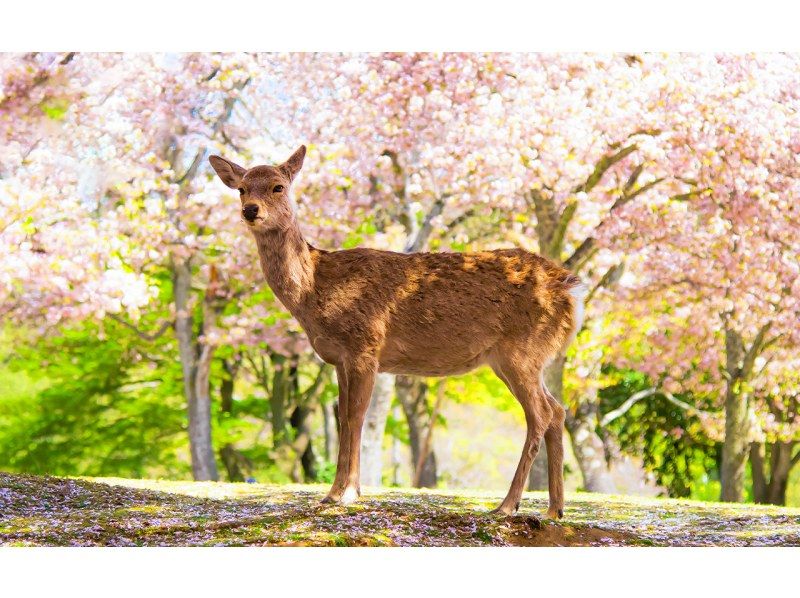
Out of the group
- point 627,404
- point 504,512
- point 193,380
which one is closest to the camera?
point 504,512

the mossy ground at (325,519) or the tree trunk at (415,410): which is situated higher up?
the tree trunk at (415,410)

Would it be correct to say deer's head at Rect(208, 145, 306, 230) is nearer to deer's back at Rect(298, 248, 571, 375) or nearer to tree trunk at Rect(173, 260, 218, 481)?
deer's back at Rect(298, 248, 571, 375)

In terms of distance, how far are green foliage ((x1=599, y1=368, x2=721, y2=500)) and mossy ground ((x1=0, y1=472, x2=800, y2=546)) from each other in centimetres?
650

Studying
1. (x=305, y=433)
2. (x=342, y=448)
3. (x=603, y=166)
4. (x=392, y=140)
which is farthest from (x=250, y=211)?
(x=305, y=433)

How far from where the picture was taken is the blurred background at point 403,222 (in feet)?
31.1

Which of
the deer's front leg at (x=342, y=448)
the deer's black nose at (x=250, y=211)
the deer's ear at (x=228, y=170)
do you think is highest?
the deer's ear at (x=228, y=170)

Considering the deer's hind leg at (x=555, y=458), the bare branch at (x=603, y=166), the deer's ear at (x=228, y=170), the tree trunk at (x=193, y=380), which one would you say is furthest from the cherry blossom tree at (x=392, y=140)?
the deer's hind leg at (x=555, y=458)

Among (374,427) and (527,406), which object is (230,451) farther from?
(527,406)

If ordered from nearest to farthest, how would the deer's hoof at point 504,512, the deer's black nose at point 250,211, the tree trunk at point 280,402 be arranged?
the deer's black nose at point 250,211, the deer's hoof at point 504,512, the tree trunk at point 280,402

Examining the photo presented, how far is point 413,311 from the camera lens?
6.02 metres

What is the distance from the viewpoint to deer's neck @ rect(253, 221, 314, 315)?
5820mm

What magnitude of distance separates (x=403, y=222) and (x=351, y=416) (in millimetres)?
5593

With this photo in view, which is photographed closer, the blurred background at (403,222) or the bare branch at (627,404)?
the blurred background at (403,222)

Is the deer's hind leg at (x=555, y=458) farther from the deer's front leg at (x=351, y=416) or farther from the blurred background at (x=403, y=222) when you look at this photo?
the blurred background at (x=403, y=222)
